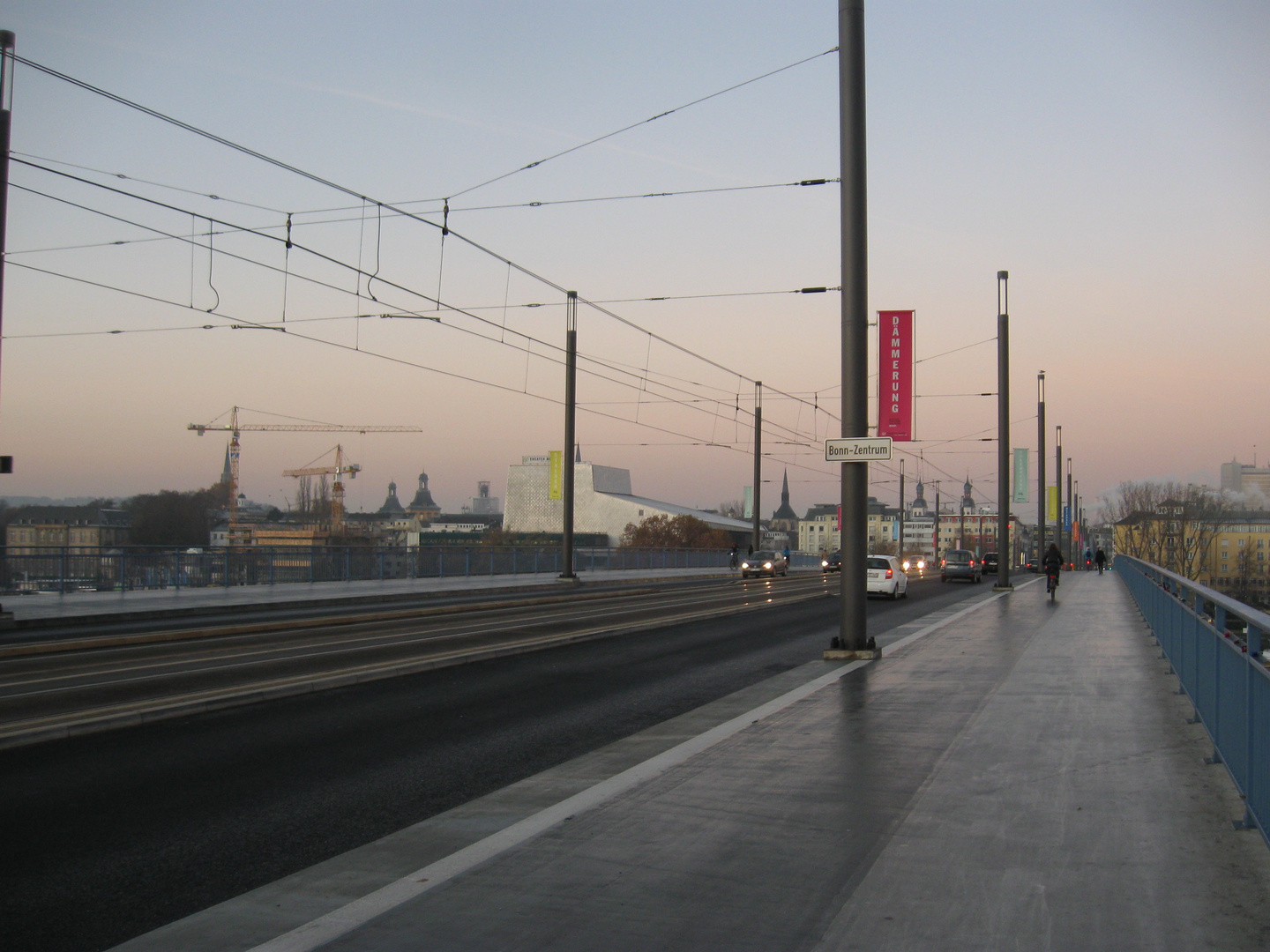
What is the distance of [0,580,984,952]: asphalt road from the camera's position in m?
5.16

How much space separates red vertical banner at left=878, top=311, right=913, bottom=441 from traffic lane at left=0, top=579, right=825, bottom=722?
7047 millimetres

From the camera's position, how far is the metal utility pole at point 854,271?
45.7ft

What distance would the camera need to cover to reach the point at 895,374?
26.3m

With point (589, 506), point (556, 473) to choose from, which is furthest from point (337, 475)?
point (556, 473)

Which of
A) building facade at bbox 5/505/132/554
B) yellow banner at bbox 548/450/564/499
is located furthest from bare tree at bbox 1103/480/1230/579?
building facade at bbox 5/505/132/554

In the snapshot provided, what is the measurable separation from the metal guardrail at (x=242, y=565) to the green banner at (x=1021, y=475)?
24454 millimetres

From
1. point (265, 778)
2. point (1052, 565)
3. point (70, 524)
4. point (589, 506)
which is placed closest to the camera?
point (265, 778)

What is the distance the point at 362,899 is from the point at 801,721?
4.95 m

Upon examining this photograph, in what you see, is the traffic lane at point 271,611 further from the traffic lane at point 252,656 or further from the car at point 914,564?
the car at point 914,564

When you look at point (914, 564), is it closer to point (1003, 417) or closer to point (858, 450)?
point (1003, 417)

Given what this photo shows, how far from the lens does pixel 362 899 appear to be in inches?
187

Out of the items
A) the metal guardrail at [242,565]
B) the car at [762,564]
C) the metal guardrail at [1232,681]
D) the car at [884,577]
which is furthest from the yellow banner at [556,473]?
the metal guardrail at [1232,681]

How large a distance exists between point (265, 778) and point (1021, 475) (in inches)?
2134

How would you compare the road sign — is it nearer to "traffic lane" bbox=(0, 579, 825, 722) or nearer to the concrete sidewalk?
the concrete sidewalk
